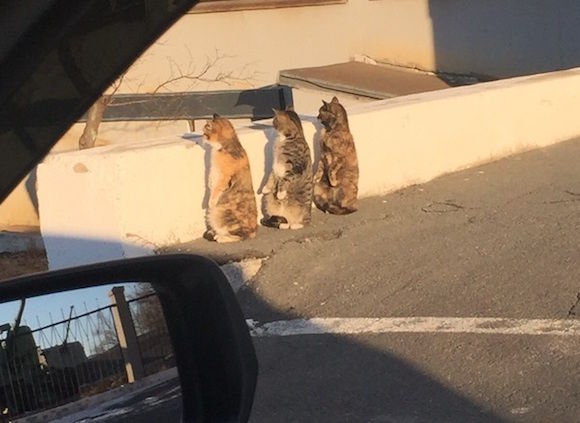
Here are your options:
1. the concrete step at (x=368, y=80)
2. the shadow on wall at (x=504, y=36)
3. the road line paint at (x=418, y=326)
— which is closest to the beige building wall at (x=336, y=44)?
the shadow on wall at (x=504, y=36)

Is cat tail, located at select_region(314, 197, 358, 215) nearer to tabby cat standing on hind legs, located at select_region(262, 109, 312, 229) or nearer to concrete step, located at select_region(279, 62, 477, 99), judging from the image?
tabby cat standing on hind legs, located at select_region(262, 109, 312, 229)

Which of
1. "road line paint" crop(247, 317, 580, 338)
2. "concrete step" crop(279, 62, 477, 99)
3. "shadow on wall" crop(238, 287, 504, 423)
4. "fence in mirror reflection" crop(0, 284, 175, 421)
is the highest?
"fence in mirror reflection" crop(0, 284, 175, 421)

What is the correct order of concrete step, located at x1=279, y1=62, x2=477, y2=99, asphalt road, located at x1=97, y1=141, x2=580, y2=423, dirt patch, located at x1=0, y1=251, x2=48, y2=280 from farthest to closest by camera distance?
concrete step, located at x1=279, y1=62, x2=477, y2=99, dirt patch, located at x1=0, y1=251, x2=48, y2=280, asphalt road, located at x1=97, y1=141, x2=580, y2=423

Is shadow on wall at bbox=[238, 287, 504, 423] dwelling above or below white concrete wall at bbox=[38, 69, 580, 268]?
below

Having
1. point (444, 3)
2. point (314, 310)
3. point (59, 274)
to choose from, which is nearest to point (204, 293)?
point (59, 274)

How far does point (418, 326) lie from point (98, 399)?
4.78 metres

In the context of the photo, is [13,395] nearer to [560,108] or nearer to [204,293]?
[204,293]

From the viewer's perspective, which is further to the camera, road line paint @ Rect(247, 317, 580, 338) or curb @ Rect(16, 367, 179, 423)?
road line paint @ Rect(247, 317, 580, 338)

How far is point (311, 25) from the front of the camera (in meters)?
20.4

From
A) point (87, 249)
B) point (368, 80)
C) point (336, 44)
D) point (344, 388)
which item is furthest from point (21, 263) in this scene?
point (344, 388)

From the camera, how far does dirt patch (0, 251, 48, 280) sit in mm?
14155

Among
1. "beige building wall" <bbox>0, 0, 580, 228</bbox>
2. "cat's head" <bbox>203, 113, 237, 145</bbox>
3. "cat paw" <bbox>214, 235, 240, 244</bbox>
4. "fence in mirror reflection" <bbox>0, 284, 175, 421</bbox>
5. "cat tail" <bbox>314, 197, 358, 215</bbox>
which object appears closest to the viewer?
"fence in mirror reflection" <bbox>0, 284, 175, 421</bbox>

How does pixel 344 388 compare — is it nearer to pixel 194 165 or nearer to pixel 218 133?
pixel 218 133

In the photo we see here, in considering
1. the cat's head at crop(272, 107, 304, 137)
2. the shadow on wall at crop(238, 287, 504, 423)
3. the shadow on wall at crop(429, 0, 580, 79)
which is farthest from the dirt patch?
the shadow on wall at crop(429, 0, 580, 79)
